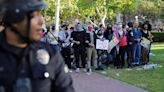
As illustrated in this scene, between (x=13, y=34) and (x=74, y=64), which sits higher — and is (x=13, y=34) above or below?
above

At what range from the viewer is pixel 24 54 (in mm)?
2398

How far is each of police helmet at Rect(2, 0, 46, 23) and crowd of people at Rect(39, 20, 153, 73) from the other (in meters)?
12.5

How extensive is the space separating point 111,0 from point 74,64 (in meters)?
31.6

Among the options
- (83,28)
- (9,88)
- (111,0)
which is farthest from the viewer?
(111,0)

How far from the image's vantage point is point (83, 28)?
1538 centimetres

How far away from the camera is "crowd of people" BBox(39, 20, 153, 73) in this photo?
49.6ft

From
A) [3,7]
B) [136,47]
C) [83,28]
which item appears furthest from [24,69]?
[136,47]

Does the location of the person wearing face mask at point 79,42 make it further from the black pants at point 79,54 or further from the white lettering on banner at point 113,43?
the white lettering on banner at point 113,43

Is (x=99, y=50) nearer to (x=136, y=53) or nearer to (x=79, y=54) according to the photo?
(x=79, y=54)

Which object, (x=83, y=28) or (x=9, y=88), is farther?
(x=83, y=28)

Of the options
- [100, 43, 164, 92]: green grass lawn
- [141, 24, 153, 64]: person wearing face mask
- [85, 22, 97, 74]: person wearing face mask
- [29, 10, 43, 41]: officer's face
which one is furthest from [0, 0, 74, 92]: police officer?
[141, 24, 153, 64]: person wearing face mask

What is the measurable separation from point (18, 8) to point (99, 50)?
13.9m

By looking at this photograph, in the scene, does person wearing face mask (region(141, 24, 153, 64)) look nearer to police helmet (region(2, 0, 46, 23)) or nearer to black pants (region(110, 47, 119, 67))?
black pants (region(110, 47, 119, 67))

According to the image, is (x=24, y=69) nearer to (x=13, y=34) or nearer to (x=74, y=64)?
(x=13, y=34)
